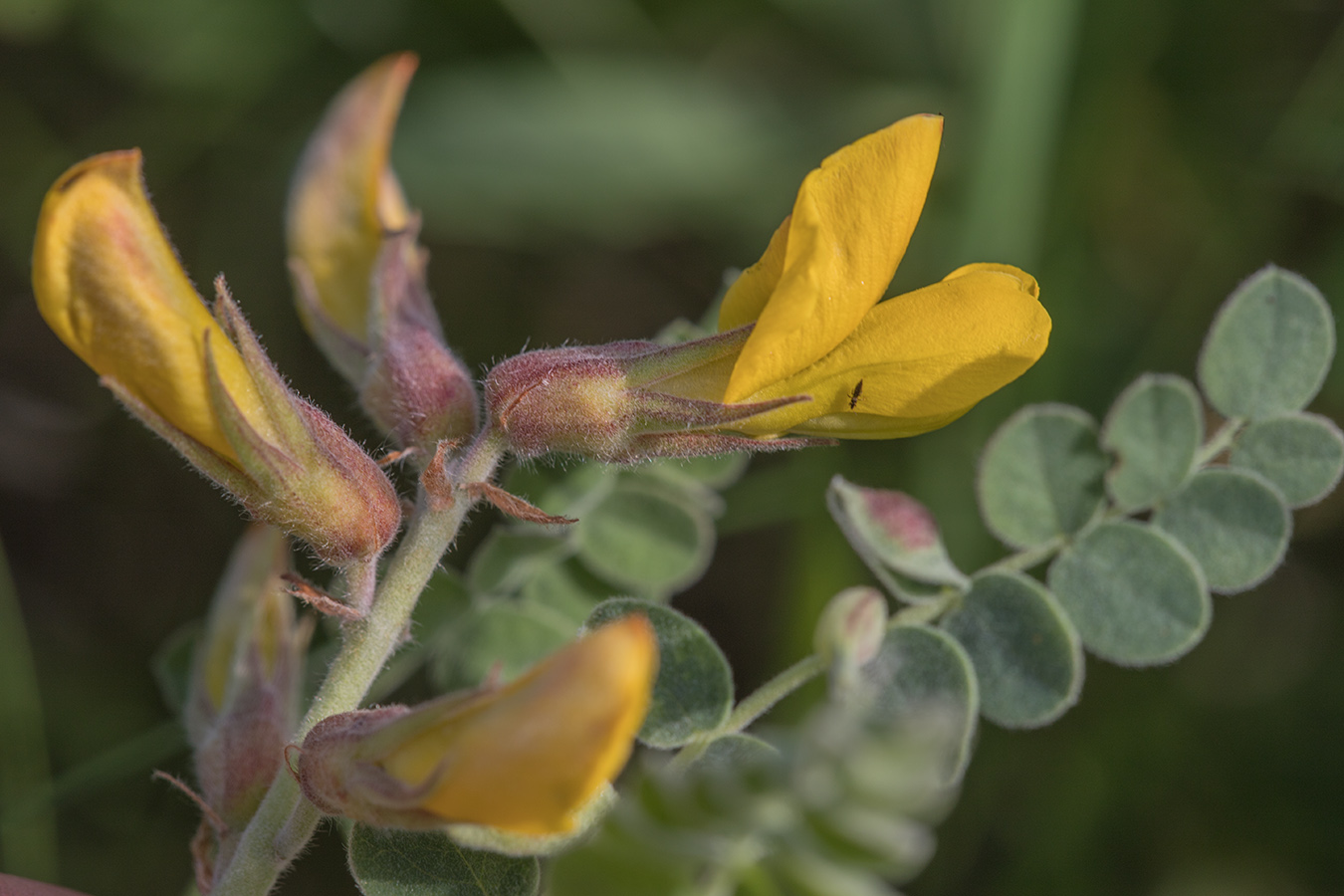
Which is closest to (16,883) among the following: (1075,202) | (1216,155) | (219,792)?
(219,792)

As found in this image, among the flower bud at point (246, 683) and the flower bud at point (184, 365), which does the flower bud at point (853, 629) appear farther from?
the flower bud at point (246, 683)

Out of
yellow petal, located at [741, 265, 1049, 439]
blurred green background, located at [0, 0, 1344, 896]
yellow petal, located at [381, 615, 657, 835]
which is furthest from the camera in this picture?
blurred green background, located at [0, 0, 1344, 896]

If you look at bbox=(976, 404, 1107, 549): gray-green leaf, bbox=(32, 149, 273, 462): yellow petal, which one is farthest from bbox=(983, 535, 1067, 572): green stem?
bbox=(32, 149, 273, 462): yellow petal

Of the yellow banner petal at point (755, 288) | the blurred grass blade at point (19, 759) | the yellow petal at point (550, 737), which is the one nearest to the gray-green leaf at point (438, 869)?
the yellow petal at point (550, 737)

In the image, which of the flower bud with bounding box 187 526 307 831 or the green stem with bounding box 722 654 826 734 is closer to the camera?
the green stem with bounding box 722 654 826 734

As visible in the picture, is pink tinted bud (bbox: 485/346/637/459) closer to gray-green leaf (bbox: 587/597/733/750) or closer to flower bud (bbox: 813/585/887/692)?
gray-green leaf (bbox: 587/597/733/750)

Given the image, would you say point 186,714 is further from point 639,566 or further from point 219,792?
point 639,566

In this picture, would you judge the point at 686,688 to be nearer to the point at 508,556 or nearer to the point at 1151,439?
the point at 508,556
